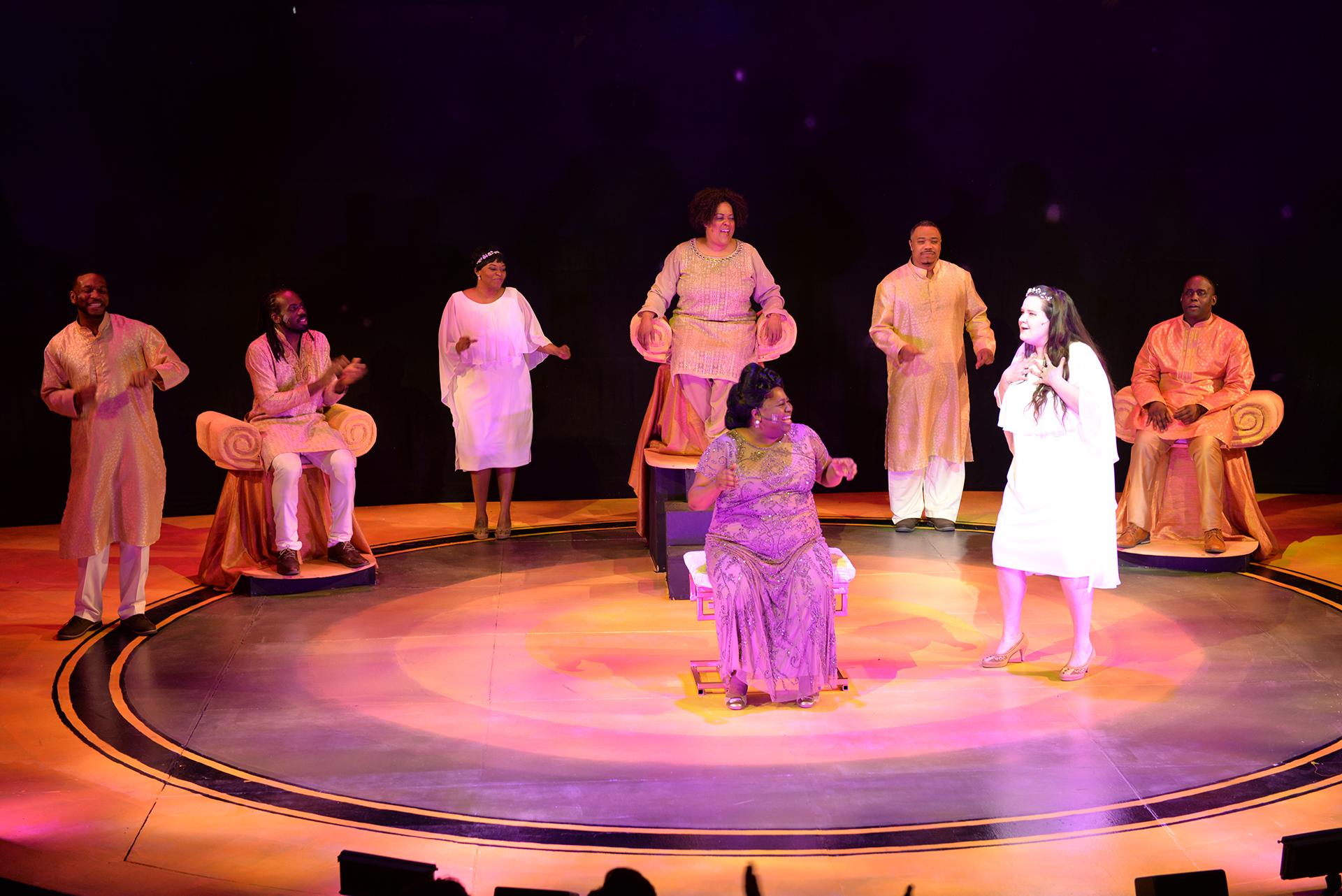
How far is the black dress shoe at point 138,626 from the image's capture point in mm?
6199

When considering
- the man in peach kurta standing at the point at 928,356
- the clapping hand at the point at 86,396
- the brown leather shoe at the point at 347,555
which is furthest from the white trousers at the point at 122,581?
the man in peach kurta standing at the point at 928,356

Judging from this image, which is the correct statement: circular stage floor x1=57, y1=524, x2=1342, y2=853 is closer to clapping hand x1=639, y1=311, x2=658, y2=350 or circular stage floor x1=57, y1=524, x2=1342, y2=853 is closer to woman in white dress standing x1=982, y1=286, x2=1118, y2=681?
woman in white dress standing x1=982, y1=286, x2=1118, y2=681

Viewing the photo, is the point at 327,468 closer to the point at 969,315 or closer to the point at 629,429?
the point at 629,429

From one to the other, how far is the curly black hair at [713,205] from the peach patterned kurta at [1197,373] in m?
2.27

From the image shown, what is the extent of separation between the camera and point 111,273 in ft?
27.4

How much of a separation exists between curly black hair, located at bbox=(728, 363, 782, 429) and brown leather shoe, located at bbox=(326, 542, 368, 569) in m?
2.63

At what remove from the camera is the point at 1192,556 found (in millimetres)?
7117

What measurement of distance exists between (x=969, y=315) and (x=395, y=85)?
3731 millimetres

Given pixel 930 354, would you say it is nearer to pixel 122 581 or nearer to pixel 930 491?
pixel 930 491

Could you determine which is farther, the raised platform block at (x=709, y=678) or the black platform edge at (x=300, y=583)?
the black platform edge at (x=300, y=583)

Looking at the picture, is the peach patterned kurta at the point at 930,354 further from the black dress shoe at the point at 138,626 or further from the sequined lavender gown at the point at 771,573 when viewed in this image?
the black dress shoe at the point at 138,626

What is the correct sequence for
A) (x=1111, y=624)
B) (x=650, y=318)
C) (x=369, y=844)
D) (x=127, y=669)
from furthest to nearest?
(x=650, y=318) < (x=1111, y=624) < (x=127, y=669) < (x=369, y=844)

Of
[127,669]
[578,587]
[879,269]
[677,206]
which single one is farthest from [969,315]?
[127,669]

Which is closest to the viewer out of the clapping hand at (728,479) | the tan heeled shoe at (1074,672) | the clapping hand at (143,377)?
the clapping hand at (728,479)
